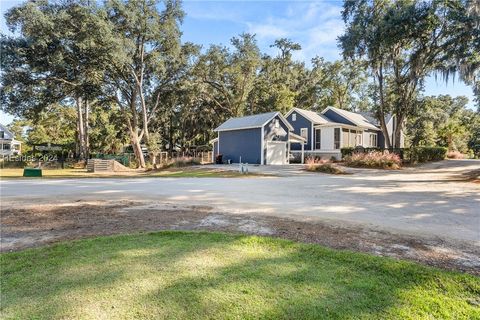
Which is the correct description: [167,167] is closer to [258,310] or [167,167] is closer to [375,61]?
[375,61]

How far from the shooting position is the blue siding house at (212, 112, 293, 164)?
2433 centimetres

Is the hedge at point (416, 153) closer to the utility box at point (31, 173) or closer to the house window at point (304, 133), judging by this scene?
the house window at point (304, 133)

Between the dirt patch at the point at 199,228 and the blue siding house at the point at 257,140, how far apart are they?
17848mm

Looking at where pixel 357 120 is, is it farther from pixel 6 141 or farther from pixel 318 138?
pixel 6 141

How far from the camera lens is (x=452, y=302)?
2.69 metres

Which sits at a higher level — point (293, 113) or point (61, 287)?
point (293, 113)

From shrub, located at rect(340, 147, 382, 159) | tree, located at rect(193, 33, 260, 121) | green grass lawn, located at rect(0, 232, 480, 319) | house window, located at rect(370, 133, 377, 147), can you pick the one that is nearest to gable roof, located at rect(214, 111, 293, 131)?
shrub, located at rect(340, 147, 382, 159)

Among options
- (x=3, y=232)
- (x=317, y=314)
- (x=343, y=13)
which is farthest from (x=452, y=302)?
(x=343, y=13)

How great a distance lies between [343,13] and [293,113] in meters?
10.2

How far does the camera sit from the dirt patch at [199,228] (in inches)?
153

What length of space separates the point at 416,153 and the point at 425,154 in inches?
53.1

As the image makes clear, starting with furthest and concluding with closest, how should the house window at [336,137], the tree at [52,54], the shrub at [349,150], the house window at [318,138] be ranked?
the house window at [318,138]
the house window at [336,137]
the shrub at [349,150]
the tree at [52,54]

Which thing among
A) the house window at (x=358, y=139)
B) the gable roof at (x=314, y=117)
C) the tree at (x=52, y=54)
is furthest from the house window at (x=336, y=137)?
the tree at (x=52, y=54)

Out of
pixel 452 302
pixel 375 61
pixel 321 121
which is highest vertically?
pixel 375 61
